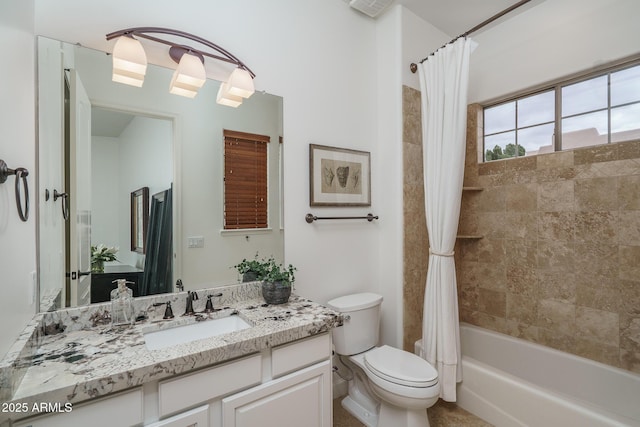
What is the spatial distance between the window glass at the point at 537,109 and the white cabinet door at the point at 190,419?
9.53 ft

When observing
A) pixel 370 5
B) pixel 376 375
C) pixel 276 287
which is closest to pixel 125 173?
pixel 276 287

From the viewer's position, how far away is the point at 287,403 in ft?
4.07

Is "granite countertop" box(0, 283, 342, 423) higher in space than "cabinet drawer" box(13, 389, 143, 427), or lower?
higher

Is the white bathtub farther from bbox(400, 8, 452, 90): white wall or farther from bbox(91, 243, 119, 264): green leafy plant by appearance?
bbox(91, 243, 119, 264): green leafy plant

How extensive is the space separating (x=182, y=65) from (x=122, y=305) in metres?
1.16

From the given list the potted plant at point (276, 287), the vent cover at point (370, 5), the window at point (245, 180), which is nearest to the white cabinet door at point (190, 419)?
the potted plant at point (276, 287)

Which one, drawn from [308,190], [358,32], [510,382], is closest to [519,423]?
[510,382]

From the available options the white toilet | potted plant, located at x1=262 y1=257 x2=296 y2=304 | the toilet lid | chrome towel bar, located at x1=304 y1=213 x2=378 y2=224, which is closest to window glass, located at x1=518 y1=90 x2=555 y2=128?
chrome towel bar, located at x1=304 y1=213 x2=378 y2=224

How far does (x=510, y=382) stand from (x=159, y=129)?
2518 millimetres

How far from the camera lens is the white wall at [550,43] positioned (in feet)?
6.06

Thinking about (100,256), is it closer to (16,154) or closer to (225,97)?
(16,154)

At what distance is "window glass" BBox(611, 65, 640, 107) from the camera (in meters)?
1.87

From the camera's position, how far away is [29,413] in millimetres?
765

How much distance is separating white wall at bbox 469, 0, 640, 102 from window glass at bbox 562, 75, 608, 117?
0.48ft
